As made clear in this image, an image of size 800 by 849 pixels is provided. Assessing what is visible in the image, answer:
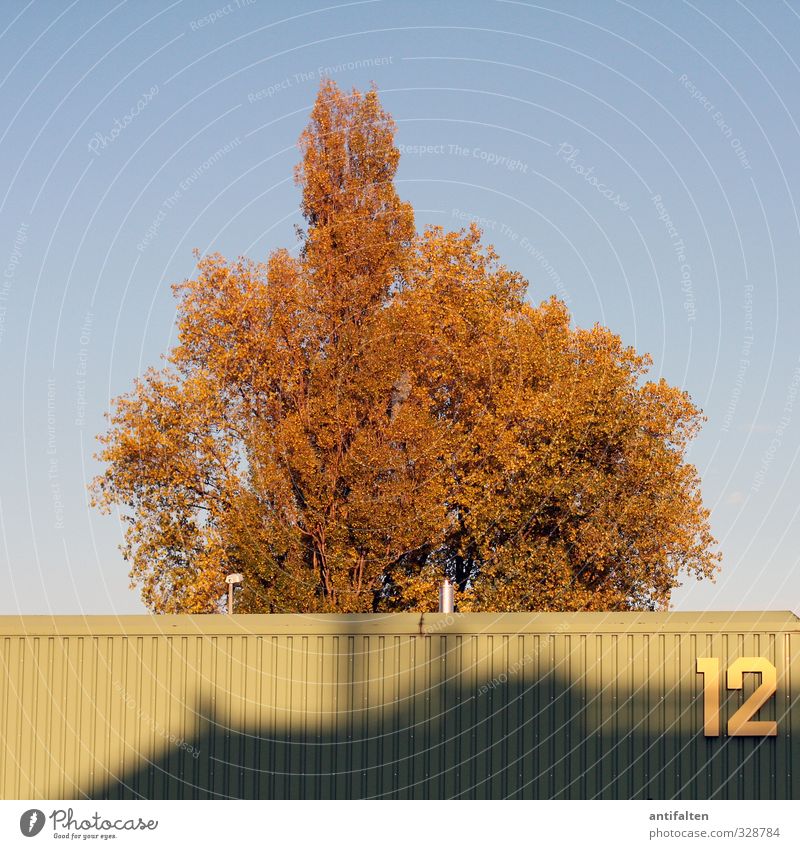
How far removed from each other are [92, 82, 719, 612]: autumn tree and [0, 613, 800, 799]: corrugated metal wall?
17368 mm

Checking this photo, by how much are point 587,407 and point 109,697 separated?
79.7ft

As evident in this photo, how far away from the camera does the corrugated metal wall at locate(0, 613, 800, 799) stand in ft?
65.6

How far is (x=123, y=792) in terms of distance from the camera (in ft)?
67.4

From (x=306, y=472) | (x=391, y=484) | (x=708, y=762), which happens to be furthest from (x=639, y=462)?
(x=708, y=762)

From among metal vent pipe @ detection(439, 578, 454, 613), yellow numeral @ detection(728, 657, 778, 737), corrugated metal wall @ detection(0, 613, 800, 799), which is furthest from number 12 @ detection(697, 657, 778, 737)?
metal vent pipe @ detection(439, 578, 454, 613)

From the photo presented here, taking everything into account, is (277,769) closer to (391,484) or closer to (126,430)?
(391,484)

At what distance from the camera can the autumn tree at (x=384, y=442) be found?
38938 millimetres

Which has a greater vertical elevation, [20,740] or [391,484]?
[391,484]

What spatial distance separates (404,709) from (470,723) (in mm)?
1074

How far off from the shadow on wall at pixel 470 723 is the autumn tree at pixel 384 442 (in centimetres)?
1802

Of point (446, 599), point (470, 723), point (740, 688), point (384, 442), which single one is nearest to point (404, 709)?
point (470, 723)

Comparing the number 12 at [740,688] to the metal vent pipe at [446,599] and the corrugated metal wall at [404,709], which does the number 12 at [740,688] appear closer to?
the corrugated metal wall at [404,709]

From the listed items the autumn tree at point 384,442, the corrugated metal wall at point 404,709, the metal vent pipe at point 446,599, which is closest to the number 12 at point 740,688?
the corrugated metal wall at point 404,709

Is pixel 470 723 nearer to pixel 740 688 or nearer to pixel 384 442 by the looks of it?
pixel 740 688
